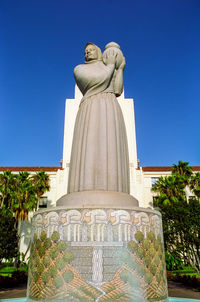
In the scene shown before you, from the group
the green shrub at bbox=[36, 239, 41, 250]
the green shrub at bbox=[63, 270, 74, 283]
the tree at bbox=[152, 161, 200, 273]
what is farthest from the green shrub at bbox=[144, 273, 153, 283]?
the tree at bbox=[152, 161, 200, 273]

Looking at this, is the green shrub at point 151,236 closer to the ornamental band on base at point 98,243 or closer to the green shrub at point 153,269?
the ornamental band on base at point 98,243

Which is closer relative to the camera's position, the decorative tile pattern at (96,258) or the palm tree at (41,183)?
the decorative tile pattern at (96,258)

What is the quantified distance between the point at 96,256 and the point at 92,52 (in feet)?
20.7

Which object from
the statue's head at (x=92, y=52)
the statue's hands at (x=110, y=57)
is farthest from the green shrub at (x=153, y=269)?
the statue's head at (x=92, y=52)

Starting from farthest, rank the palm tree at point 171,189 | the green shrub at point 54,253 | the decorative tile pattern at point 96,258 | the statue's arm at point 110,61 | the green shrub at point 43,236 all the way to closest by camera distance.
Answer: the palm tree at point 171,189 < the statue's arm at point 110,61 < the green shrub at point 43,236 < the green shrub at point 54,253 < the decorative tile pattern at point 96,258

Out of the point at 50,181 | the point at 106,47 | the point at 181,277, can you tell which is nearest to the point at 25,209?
the point at 50,181

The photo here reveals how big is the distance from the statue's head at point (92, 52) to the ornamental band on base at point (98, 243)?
3.34 meters

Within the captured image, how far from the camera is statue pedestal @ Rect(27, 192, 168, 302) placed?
4.23 metres

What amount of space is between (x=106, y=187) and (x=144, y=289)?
2.32m

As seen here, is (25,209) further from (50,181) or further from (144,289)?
(144,289)

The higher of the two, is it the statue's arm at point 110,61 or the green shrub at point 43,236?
the statue's arm at point 110,61

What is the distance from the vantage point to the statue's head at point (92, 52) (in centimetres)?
768

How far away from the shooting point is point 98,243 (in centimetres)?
452

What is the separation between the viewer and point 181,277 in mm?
18703
